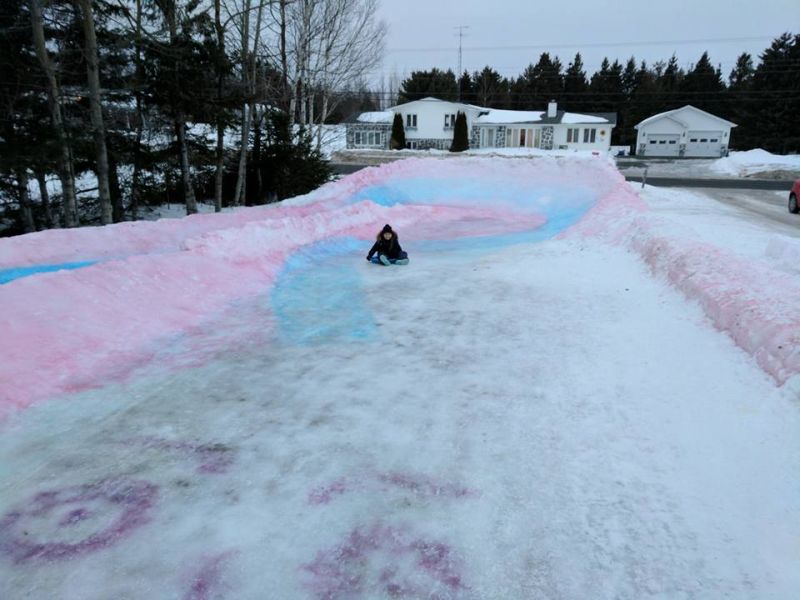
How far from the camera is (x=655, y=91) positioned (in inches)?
2475

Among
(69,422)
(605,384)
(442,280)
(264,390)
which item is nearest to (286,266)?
(442,280)

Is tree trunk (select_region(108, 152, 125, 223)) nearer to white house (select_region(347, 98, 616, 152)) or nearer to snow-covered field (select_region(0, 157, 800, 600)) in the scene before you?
snow-covered field (select_region(0, 157, 800, 600))

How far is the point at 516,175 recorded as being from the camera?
19453mm

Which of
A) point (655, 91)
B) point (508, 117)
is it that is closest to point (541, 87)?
point (655, 91)

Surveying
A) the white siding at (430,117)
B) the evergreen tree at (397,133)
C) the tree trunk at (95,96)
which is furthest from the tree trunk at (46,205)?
the white siding at (430,117)

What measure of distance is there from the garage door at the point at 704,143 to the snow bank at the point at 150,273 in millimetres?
46423

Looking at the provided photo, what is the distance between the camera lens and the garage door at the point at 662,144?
55.2m

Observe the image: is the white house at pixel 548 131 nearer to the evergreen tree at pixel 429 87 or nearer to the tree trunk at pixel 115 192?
the evergreen tree at pixel 429 87

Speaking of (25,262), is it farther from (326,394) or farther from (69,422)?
(326,394)

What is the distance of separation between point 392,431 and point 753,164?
4145 cm

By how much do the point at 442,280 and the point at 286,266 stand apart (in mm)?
2650

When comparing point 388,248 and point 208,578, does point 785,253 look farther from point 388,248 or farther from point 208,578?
point 208,578

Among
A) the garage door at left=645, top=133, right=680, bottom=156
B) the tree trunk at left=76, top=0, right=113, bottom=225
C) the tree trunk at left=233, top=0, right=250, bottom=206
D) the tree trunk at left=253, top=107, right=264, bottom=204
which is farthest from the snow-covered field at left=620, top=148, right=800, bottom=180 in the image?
the tree trunk at left=76, top=0, right=113, bottom=225

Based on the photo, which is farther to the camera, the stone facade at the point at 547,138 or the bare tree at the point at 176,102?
the stone facade at the point at 547,138
